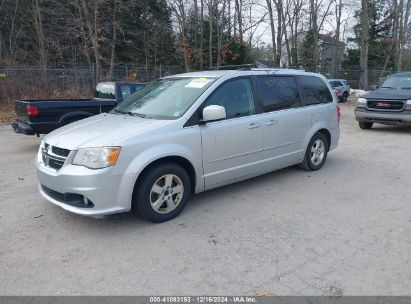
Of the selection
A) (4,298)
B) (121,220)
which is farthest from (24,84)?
(4,298)

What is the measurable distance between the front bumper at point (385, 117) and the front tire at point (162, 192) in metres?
8.78

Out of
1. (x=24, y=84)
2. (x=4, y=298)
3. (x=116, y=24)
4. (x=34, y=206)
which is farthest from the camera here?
(x=116, y=24)

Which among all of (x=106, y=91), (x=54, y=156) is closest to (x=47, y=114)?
(x=106, y=91)

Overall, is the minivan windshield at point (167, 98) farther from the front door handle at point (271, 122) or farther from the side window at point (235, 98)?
the front door handle at point (271, 122)

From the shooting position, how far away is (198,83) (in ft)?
17.1

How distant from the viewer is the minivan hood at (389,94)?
36.2ft

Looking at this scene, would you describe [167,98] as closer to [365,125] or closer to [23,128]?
[23,128]

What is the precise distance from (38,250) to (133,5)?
24476mm

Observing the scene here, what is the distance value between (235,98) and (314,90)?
2146mm

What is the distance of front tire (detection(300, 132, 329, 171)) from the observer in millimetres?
6668

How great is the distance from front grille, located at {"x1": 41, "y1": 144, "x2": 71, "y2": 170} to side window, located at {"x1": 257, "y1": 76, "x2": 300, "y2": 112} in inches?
117

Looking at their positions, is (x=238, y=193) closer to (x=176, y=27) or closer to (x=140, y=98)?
(x=140, y=98)

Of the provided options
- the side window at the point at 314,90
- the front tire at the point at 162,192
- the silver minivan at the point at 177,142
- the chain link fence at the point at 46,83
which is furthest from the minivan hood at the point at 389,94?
the chain link fence at the point at 46,83

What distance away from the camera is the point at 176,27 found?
2923 cm
